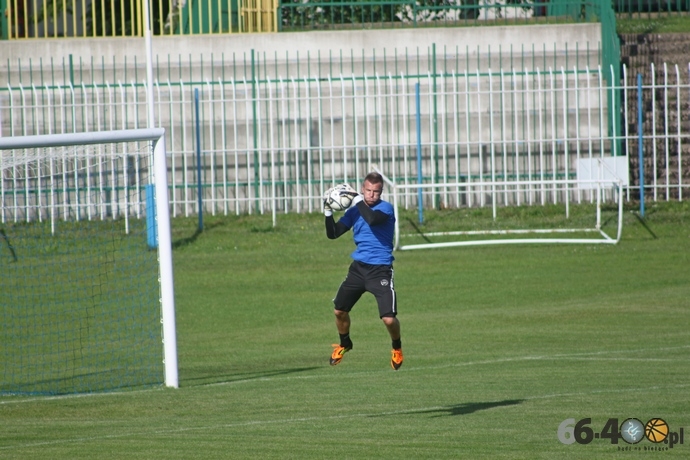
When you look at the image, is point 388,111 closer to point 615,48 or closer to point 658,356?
point 615,48

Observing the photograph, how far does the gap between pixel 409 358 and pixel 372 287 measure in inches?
131

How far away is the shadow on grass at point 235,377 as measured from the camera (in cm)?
1244

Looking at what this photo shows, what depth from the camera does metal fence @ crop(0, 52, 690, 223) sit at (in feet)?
73.1

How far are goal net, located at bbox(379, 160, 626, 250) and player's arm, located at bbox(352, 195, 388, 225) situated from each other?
945 cm

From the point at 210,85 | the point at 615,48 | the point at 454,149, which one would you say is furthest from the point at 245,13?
the point at 615,48

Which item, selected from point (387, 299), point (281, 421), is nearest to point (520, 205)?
point (387, 299)

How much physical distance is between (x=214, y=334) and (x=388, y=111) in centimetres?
884

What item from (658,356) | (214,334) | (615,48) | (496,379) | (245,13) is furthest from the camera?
(245,13)

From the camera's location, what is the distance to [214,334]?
15.6 m

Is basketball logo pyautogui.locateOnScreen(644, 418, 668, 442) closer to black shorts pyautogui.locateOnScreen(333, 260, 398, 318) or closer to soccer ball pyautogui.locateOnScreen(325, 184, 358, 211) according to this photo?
black shorts pyautogui.locateOnScreen(333, 260, 398, 318)

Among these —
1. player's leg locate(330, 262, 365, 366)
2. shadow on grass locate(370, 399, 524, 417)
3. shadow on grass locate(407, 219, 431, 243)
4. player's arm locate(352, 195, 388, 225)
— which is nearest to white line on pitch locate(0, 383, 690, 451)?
shadow on grass locate(370, 399, 524, 417)

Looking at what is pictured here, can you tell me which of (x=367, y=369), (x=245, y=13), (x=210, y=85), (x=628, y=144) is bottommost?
(x=367, y=369)

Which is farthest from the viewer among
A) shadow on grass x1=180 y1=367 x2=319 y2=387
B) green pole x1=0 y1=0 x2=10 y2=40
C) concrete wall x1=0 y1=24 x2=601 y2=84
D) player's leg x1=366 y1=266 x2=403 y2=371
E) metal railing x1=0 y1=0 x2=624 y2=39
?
green pole x1=0 y1=0 x2=10 y2=40

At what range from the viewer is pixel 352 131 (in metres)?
22.8
